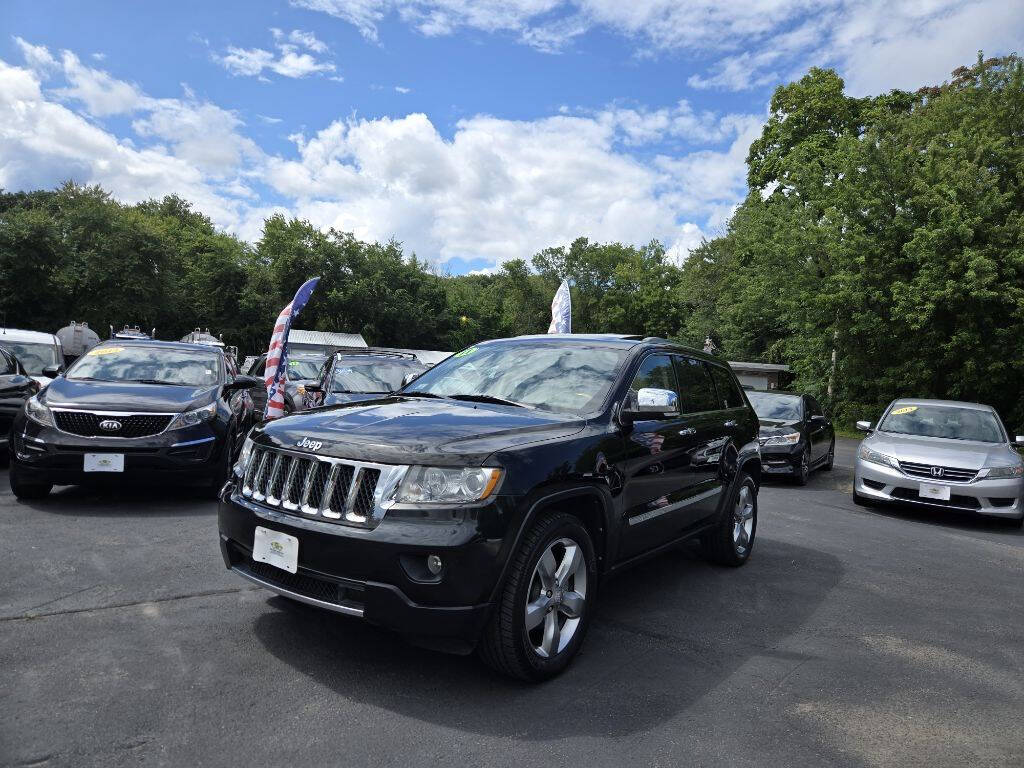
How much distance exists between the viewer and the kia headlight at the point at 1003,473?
27.8 ft

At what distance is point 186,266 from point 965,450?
47.9 meters

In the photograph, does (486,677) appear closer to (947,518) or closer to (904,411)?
(947,518)

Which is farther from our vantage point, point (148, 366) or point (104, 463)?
point (148, 366)

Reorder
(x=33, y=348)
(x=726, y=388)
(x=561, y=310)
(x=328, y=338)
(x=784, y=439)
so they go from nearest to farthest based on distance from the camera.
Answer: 1. (x=726, y=388)
2. (x=784, y=439)
3. (x=33, y=348)
4. (x=561, y=310)
5. (x=328, y=338)

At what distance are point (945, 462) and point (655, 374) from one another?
582 centimetres

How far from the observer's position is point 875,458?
30.4ft

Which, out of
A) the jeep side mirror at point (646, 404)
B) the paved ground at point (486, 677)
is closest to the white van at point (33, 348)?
the paved ground at point (486, 677)

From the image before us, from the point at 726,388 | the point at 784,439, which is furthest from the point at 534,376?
the point at 784,439

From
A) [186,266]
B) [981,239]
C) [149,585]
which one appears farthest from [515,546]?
[186,266]

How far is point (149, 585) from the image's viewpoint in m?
4.57

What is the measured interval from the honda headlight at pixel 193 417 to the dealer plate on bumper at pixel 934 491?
797cm

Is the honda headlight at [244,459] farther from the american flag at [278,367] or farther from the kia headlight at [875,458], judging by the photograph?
the kia headlight at [875,458]

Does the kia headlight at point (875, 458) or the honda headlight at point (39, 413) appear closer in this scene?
the honda headlight at point (39, 413)

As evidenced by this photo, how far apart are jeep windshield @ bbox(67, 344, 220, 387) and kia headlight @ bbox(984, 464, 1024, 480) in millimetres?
8809
